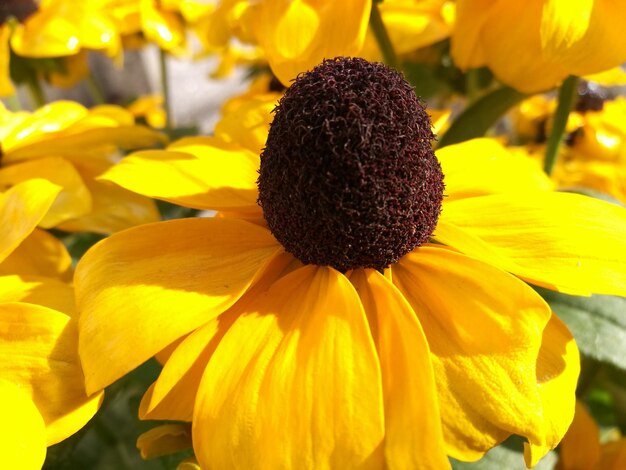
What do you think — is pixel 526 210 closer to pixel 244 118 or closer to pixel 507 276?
pixel 507 276

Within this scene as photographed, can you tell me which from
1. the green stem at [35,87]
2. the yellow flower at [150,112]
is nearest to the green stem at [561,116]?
the green stem at [35,87]

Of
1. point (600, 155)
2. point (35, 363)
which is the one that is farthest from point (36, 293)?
point (600, 155)

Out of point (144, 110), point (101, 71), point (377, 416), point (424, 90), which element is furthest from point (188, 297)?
point (101, 71)

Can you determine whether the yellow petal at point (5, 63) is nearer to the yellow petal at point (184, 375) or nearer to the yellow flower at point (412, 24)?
the yellow flower at point (412, 24)

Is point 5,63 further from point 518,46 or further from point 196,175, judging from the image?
point 518,46

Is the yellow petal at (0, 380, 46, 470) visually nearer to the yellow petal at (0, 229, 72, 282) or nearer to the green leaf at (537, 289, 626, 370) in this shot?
the yellow petal at (0, 229, 72, 282)

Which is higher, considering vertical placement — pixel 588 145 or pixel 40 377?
pixel 40 377
